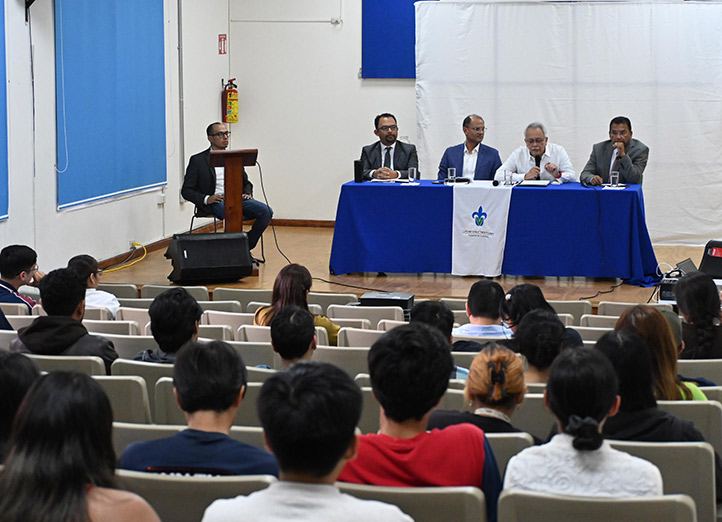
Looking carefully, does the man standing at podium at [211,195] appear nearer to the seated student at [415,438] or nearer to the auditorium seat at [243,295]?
the auditorium seat at [243,295]

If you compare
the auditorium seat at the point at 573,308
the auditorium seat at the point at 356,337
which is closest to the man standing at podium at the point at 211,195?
the auditorium seat at the point at 573,308

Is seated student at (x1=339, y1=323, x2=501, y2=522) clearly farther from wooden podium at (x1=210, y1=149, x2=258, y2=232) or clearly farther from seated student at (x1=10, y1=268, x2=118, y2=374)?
wooden podium at (x1=210, y1=149, x2=258, y2=232)

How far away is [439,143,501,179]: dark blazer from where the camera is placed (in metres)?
8.38

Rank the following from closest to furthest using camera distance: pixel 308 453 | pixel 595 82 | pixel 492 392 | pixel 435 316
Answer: pixel 308 453
pixel 492 392
pixel 435 316
pixel 595 82

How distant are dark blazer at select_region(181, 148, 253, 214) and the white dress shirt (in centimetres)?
236

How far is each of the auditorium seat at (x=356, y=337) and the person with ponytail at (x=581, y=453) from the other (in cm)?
206

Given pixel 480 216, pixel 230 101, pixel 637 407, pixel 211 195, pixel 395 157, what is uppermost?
pixel 230 101

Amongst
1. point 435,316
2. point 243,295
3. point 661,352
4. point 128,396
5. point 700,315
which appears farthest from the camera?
point 243,295

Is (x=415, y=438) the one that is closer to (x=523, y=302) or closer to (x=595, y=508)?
(x=595, y=508)

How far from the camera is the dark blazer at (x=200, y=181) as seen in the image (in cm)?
860

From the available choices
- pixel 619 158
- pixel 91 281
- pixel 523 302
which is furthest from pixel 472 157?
pixel 523 302

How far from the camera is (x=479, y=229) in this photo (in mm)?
7633

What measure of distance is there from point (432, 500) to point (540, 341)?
4.21 feet

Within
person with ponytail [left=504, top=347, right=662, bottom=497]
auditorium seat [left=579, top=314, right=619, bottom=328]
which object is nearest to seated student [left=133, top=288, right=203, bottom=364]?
person with ponytail [left=504, top=347, right=662, bottom=497]
